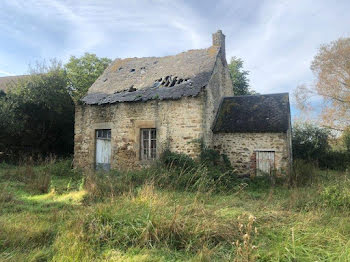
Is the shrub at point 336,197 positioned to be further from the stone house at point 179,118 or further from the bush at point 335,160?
the bush at point 335,160

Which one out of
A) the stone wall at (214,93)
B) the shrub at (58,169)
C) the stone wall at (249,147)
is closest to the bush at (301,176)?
the stone wall at (249,147)

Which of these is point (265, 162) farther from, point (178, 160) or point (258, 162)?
point (178, 160)

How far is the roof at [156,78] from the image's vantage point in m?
11.5

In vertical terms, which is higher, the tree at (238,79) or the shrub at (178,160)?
the tree at (238,79)

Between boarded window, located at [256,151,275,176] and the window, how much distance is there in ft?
15.2

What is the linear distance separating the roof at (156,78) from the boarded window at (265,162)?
12.9ft

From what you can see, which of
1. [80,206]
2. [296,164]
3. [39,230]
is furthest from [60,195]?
[296,164]

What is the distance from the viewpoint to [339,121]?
21109 millimetres

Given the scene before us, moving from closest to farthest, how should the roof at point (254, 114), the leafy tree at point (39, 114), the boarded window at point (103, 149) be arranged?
the roof at point (254, 114), the boarded window at point (103, 149), the leafy tree at point (39, 114)

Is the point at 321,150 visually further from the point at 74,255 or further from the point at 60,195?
the point at 74,255

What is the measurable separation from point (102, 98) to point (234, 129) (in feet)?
22.3

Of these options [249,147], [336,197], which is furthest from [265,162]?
[336,197]

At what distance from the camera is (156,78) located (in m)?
12.9

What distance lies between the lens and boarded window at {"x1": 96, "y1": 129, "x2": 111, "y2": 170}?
42.2 ft
